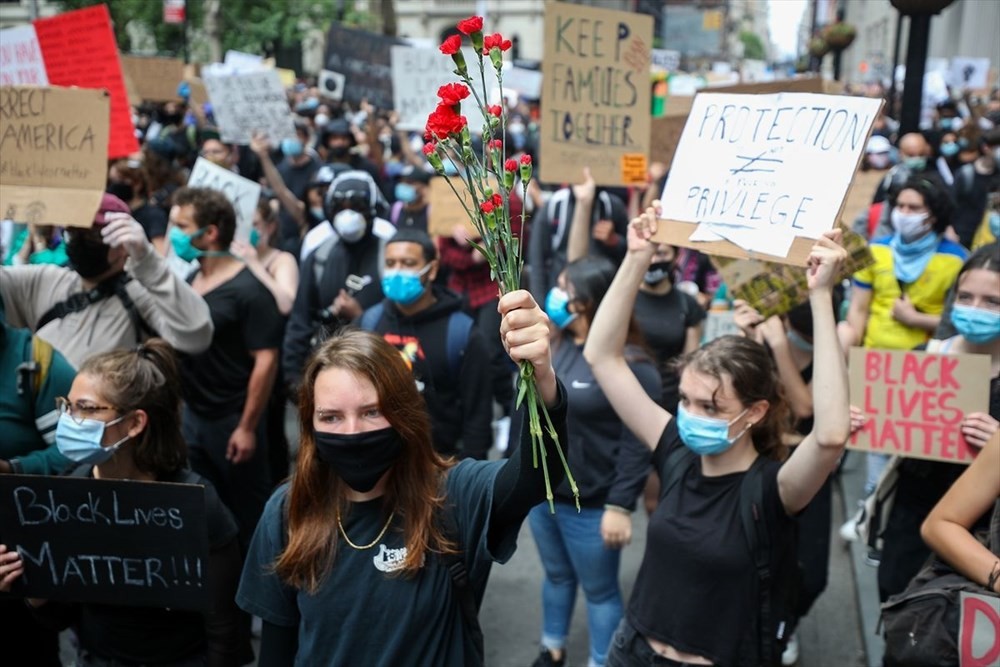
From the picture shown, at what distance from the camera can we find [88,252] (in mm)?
3842

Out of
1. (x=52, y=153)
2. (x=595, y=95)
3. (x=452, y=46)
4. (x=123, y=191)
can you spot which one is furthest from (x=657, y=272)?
(x=123, y=191)

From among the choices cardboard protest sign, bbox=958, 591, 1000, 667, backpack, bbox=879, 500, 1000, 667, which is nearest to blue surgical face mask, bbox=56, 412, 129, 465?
backpack, bbox=879, 500, 1000, 667

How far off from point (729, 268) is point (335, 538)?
2298mm

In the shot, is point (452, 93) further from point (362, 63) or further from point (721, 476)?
point (362, 63)

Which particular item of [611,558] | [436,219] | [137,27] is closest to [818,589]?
[611,558]

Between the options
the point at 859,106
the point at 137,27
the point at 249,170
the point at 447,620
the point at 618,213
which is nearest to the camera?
the point at 447,620

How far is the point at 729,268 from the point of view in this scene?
13.1ft

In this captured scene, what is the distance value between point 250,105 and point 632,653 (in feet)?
22.3

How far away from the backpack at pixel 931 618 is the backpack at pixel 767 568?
0.98 ft

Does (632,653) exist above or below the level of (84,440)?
below

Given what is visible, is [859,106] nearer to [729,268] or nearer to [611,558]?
[729,268]

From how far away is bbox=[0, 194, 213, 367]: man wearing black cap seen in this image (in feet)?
12.6

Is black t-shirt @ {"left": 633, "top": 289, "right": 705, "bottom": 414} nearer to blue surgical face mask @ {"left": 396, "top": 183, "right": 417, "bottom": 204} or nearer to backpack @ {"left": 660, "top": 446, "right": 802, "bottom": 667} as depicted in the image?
backpack @ {"left": 660, "top": 446, "right": 802, "bottom": 667}

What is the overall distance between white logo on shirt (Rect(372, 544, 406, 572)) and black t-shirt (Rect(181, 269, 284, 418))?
2.44 m
